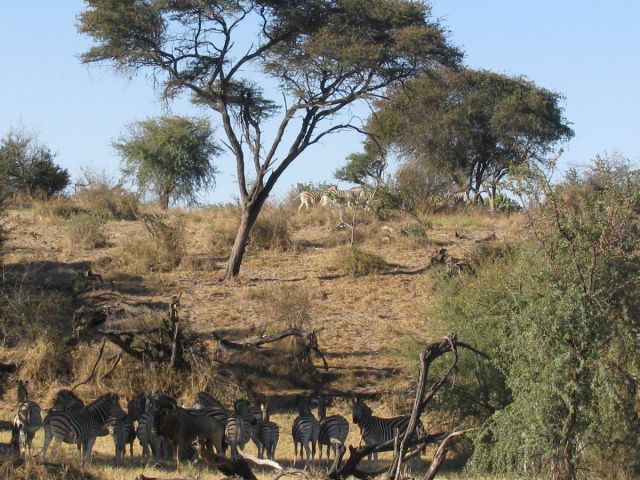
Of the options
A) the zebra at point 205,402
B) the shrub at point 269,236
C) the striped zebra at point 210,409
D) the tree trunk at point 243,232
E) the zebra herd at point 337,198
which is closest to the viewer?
the striped zebra at point 210,409

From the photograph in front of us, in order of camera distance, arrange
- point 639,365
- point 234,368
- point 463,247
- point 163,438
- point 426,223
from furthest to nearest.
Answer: point 426,223 → point 463,247 → point 234,368 → point 163,438 → point 639,365

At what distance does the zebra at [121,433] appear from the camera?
13994 millimetres

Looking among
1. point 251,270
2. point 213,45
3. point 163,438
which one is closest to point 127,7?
point 213,45

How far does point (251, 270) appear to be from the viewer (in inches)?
1038

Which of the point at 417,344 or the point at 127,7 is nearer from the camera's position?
the point at 417,344

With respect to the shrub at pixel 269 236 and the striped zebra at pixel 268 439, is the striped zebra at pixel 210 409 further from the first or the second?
the shrub at pixel 269 236

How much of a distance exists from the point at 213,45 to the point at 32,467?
647 inches

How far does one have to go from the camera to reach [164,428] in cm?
1404

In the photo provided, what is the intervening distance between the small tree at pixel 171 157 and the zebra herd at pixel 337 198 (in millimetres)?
4134

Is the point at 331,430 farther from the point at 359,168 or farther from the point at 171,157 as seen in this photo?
the point at 359,168

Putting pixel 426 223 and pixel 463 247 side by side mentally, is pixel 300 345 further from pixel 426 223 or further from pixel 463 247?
pixel 426 223

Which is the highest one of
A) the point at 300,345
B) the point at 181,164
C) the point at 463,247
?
the point at 181,164

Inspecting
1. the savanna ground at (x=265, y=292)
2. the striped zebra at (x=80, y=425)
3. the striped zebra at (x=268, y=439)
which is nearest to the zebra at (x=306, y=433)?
the striped zebra at (x=268, y=439)

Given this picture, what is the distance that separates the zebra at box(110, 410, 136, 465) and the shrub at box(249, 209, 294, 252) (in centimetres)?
1387
